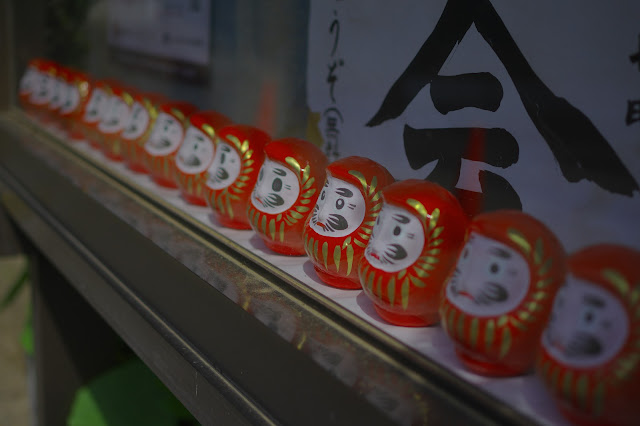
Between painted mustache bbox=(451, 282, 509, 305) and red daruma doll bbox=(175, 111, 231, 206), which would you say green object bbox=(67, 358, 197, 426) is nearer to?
red daruma doll bbox=(175, 111, 231, 206)

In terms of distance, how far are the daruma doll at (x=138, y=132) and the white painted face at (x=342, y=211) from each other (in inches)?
34.2

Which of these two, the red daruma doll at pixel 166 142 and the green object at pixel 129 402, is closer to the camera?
the red daruma doll at pixel 166 142

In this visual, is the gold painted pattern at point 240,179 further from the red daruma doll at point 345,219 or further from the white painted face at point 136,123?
the white painted face at point 136,123

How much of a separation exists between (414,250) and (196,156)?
2.37ft

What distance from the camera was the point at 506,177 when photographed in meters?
0.99

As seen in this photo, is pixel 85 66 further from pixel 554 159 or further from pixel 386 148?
pixel 554 159

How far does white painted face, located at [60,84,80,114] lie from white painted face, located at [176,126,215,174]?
1010 millimetres

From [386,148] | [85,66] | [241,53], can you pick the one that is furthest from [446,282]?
[85,66]

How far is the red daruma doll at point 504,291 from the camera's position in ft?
2.29

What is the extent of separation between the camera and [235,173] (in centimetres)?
124

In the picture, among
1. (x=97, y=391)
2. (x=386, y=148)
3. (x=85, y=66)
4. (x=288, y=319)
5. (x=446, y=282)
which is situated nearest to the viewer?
(x=446, y=282)

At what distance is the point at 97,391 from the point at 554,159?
1.69 m

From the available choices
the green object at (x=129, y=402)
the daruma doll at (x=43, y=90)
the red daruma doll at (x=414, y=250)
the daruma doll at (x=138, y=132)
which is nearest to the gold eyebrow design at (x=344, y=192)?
the red daruma doll at (x=414, y=250)

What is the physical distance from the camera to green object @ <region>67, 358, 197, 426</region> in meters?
1.86
